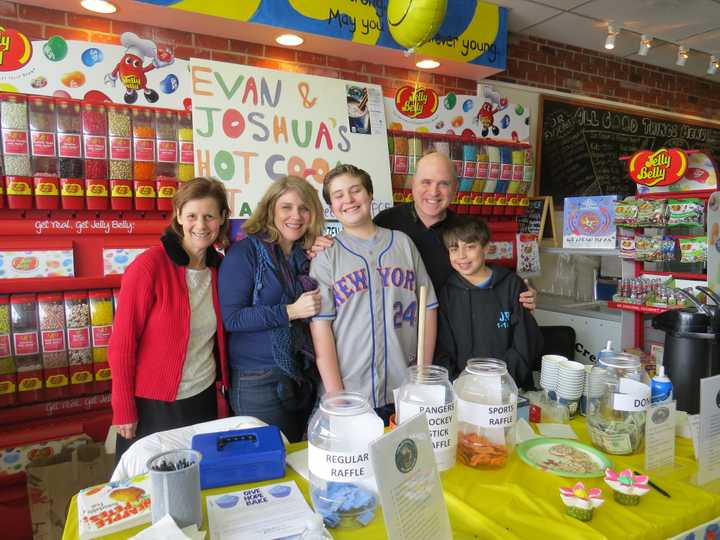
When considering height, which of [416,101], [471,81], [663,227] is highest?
[471,81]

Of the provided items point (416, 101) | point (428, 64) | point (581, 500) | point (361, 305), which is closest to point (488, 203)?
point (416, 101)

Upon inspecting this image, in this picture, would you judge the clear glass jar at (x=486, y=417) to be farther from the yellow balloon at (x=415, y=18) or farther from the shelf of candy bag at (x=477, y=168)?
the shelf of candy bag at (x=477, y=168)

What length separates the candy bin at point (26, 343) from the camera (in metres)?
2.49

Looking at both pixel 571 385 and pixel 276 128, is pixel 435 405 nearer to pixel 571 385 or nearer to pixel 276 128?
pixel 571 385

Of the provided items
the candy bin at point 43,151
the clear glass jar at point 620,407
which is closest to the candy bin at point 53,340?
the candy bin at point 43,151

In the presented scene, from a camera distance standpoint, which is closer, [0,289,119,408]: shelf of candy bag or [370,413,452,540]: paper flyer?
[370,413,452,540]: paper flyer

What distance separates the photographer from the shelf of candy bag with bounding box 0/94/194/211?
2.48 m

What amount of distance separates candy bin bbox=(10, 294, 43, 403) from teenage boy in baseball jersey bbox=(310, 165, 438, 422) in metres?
1.52

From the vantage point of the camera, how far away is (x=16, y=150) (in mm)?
2467

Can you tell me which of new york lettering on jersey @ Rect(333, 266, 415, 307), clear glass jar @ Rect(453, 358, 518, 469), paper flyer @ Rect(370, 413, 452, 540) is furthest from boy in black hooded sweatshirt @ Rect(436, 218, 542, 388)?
paper flyer @ Rect(370, 413, 452, 540)

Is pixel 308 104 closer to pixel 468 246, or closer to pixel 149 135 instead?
pixel 149 135

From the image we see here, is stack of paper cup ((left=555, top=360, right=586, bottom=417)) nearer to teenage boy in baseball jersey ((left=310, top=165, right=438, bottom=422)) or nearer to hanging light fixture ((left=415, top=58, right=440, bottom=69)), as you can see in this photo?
teenage boy in baseball jersey ((left=310, top=165, right=438, bottom=422))

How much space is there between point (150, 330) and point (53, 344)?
3.38 feet

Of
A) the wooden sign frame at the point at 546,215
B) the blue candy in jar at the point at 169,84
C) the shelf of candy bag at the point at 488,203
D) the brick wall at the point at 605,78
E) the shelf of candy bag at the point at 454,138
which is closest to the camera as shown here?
the blue candy in jar at the point at 169,84
